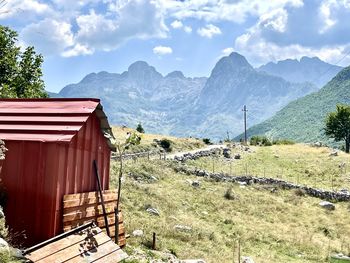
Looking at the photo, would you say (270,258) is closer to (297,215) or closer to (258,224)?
(258,224)

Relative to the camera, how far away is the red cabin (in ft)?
38.9

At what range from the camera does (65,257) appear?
36.0 ft

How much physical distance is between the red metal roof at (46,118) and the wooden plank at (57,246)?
274 centimetres

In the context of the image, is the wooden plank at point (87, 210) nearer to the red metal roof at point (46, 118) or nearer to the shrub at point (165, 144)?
the red metal roof at point (46, 118)

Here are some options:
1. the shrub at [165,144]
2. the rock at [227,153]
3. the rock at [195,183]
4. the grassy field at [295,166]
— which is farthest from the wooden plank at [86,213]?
the rock at [227,153]

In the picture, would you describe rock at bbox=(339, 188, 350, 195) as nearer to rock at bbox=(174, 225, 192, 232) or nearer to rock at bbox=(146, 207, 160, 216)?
rock at bbox=(146, 207, 160, 216)

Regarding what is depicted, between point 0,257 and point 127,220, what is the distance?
1152cm

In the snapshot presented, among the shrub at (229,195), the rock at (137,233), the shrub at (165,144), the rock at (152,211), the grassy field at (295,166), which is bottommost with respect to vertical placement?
the rock at (137,233)

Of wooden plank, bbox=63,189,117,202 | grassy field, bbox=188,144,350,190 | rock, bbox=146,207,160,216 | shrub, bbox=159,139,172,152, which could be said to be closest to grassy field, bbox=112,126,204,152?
shrub, bbox=159,139,172,152

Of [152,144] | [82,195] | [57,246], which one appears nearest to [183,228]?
[82,195]

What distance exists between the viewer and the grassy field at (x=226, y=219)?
19.9 m

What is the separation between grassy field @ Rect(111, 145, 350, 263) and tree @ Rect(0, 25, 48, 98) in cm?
1097

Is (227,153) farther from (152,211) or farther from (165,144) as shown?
(152,211)

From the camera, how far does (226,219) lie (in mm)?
27734
